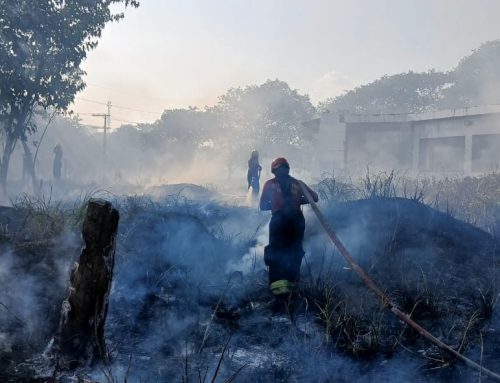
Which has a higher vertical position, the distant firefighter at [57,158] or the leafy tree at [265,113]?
the leafy tree at [265,113]

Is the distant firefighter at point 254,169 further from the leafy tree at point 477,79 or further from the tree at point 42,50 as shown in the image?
the leafy tree at point 477,79

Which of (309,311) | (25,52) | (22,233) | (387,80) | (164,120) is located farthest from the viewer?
(387,80)

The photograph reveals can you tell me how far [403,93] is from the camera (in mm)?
44469

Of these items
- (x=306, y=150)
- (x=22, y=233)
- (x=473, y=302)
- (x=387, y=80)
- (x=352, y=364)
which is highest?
(x=387, y=80)

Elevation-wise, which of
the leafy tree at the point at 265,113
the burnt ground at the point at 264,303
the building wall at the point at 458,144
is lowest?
the burnt ground at the point at 264,303

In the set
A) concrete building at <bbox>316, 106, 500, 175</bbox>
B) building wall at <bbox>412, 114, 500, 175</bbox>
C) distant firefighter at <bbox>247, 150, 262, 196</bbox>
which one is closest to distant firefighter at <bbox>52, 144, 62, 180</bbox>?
distant firefighter at <bbox>247, 150, 262, 196</bbox>

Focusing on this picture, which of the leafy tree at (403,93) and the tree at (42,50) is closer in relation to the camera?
the tree at (42,50)

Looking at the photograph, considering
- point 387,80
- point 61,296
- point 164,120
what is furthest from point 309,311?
point 387,80

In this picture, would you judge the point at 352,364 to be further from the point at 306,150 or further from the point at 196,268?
the point at 306,150

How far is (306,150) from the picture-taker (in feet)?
142

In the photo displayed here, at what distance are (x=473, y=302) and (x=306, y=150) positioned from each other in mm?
38516

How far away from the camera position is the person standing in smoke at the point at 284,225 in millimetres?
5383

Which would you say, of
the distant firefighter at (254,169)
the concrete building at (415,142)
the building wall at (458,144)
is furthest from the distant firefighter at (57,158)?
the building wall at (458,144)

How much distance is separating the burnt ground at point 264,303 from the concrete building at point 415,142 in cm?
1250
